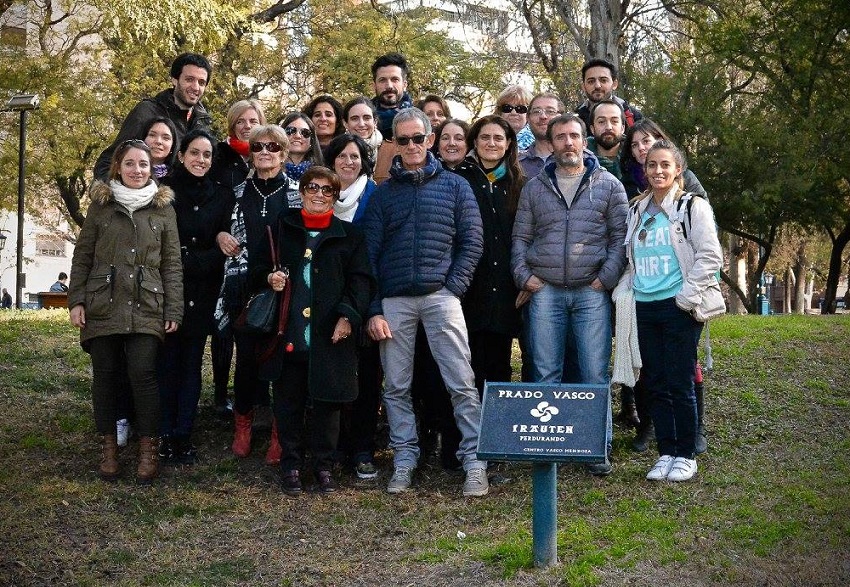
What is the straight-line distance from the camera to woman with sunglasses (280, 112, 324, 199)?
24.6ft

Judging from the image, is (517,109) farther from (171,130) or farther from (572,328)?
(171,130)

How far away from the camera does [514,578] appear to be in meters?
5.31

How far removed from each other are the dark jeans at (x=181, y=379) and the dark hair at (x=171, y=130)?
1.34m

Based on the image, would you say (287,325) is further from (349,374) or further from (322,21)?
(322,21)

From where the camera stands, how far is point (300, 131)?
24.7ft

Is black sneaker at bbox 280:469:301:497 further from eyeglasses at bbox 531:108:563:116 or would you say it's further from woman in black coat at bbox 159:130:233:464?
eyeglasses at bbox 531:108:563:116

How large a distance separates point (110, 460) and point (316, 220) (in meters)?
2.21

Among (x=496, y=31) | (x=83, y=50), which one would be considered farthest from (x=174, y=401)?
(x=83, y=50)

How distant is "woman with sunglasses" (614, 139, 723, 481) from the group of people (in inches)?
0.5

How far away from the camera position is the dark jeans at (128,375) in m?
6.77

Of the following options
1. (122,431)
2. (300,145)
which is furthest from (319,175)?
(122,431)

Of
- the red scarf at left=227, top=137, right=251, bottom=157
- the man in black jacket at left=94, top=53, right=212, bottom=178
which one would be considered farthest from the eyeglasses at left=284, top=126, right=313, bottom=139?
the man in black jacket at left=94, top=53, right=212, bottom=178

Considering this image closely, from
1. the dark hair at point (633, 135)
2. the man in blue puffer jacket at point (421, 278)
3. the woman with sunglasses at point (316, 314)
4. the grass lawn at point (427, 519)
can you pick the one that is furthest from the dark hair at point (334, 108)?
the grass lawn at point (427, 519)

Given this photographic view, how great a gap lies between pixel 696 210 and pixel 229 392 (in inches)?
173
